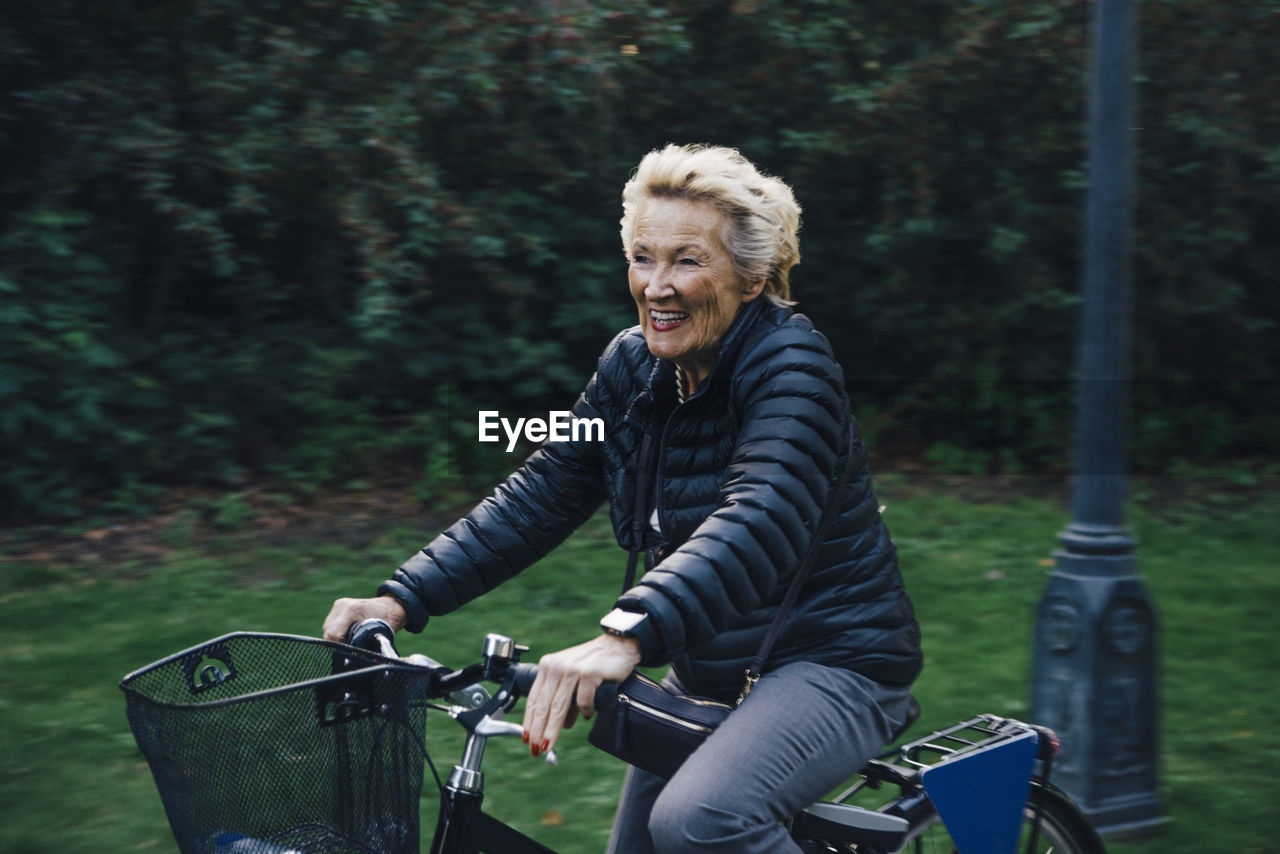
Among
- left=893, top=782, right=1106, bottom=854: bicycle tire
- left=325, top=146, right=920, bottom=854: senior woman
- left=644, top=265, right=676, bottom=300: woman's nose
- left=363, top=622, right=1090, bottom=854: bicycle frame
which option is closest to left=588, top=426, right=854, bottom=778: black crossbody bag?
left=325, top=146, right=920, bottom=854: senior woman

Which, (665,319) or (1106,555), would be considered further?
(1106,555)

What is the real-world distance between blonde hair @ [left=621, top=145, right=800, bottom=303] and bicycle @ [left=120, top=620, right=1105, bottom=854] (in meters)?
0.89

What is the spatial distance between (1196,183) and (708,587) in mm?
8399

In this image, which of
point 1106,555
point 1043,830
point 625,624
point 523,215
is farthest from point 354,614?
point 523,215

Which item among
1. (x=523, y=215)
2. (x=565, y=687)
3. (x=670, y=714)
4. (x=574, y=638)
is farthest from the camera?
(x=523, y=215)

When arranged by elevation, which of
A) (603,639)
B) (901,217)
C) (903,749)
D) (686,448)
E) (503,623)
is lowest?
(503,623)

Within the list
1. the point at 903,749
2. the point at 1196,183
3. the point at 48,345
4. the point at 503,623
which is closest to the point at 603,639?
the point at 903,749

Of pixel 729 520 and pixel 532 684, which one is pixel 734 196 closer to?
pixel 729 520

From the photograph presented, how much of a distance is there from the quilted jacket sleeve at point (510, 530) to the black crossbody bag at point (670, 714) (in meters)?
0.40

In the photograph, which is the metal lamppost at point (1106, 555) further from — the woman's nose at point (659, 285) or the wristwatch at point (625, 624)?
the wristwatch at point (625, 624)

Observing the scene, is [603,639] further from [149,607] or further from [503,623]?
[149,607]

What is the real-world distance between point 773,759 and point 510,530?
749 mm

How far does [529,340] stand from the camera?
916 centimetres

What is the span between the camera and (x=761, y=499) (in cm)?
237
